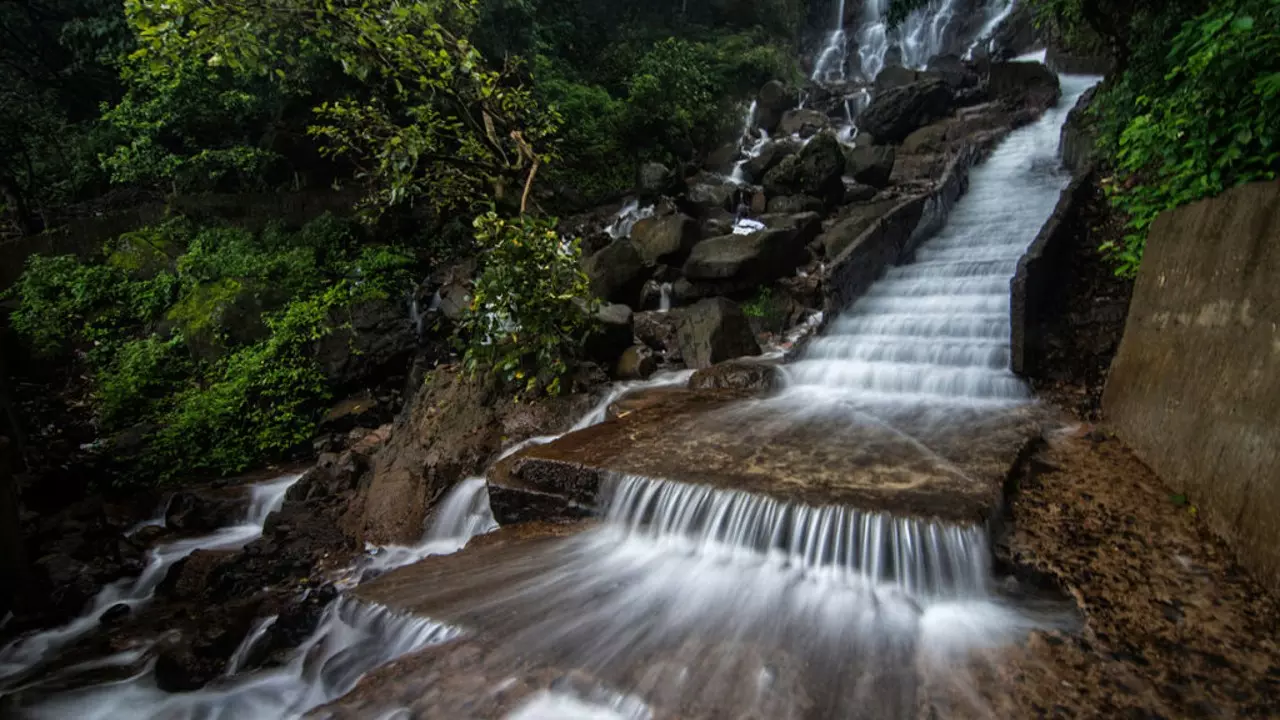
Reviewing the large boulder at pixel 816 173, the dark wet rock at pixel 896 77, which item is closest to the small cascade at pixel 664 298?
the large boulder at pixel 816 173

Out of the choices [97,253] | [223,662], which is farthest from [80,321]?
[223,662]

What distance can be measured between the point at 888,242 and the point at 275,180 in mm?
12487

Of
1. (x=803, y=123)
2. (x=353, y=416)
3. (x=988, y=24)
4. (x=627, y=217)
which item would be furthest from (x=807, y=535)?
(x=988, y=24)

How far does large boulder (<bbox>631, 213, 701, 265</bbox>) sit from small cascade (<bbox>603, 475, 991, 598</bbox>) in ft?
22.3

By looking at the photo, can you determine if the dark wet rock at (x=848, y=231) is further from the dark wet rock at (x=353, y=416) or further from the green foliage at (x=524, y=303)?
the dark wet rock at (x=353, y=416)

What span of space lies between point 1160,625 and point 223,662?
5253mm

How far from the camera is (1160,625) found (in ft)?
8.45

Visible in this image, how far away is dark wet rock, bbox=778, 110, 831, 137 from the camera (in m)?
18.3

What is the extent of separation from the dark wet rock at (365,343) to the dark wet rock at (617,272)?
319 centimetres

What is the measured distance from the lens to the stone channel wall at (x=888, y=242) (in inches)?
324

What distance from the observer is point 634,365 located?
7508mm

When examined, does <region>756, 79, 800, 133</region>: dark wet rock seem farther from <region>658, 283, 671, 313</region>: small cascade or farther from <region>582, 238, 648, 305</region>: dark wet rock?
<region>582, 238, 648, 305</region>: dark wet rock

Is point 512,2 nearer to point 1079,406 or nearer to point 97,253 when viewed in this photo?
point 97,253

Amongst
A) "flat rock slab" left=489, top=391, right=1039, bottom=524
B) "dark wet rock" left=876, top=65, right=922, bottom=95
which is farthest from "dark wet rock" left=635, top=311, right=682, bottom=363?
"dark wet rock" left=876, top=65, right=922, bottom=95
